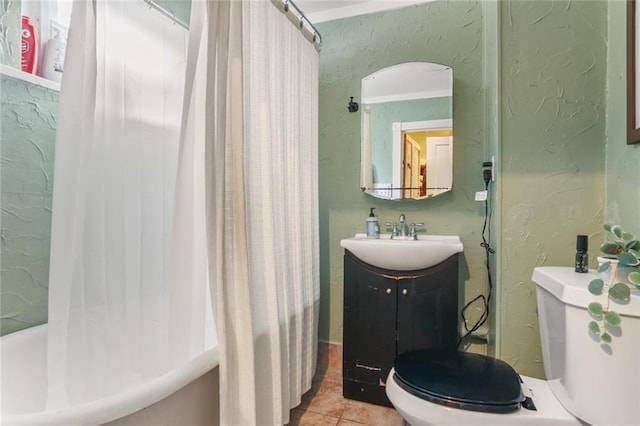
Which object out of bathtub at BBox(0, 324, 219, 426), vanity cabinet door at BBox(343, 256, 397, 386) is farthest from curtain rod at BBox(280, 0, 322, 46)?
bathtub at BBox(0, 324, 219, 426)

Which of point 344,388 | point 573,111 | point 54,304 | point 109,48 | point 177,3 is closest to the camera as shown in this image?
point 54,304

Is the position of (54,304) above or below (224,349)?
above

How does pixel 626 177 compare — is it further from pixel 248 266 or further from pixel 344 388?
pixel 344 388

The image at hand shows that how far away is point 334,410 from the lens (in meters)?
1.62

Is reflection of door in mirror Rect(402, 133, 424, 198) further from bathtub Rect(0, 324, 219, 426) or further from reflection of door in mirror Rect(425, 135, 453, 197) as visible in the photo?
bathtub Rect(0, 324, 219, 426)

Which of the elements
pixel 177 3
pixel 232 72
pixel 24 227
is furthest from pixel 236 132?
pixel 177 3

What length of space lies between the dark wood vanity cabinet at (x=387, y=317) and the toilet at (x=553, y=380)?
34cm

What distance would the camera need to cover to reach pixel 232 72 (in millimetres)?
1131

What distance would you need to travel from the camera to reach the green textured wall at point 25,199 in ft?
3.94

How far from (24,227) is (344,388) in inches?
63.3

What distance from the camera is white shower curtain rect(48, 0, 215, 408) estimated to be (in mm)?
1012

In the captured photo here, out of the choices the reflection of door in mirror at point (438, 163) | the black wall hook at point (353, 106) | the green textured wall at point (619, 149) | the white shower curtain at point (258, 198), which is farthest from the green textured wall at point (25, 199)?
the green textured wall at point (619, 149)

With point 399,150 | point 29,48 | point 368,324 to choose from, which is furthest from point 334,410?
point 29,48

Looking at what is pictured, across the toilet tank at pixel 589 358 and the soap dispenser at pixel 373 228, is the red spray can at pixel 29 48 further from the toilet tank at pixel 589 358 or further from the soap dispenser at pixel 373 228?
the toilet tank at pixel 589 358
